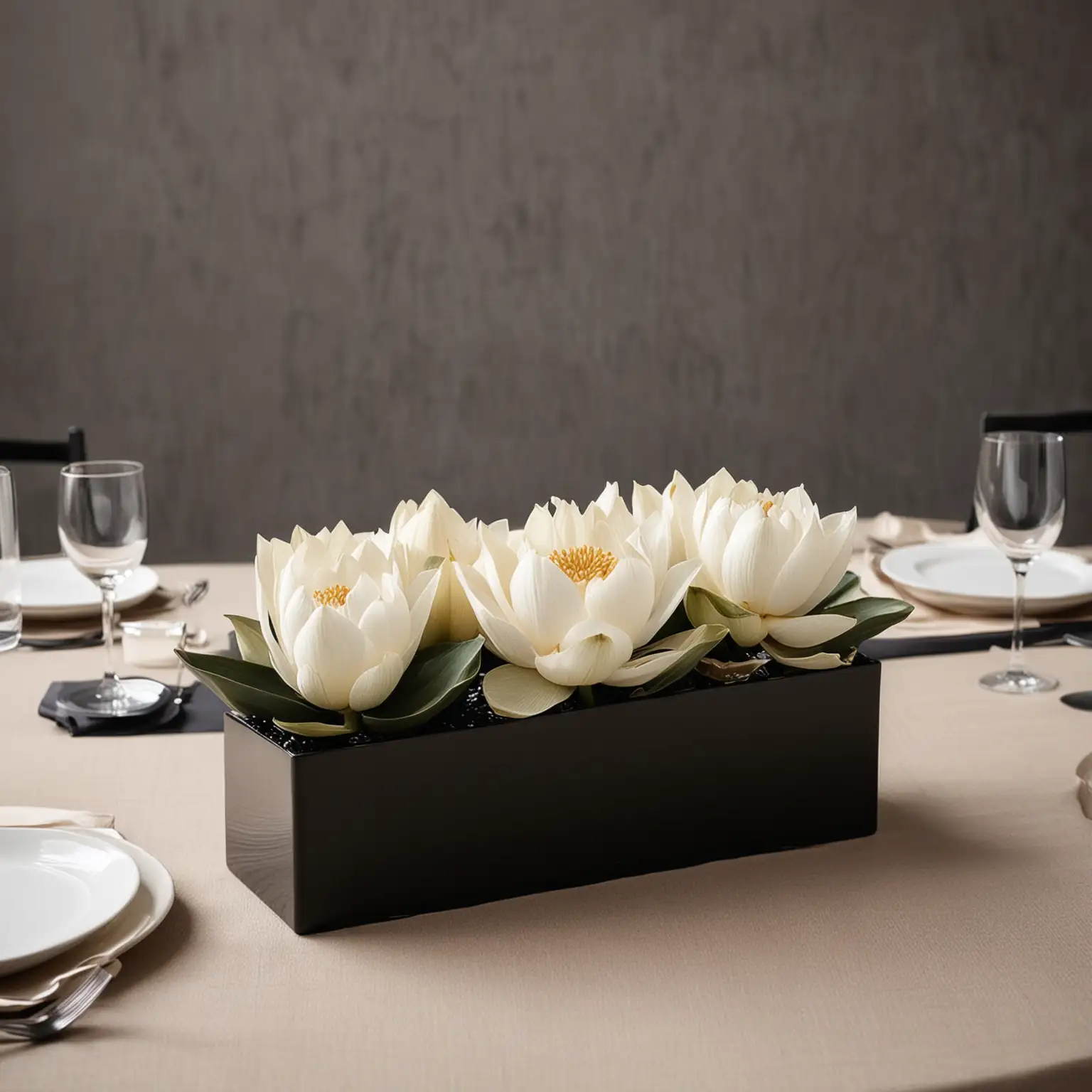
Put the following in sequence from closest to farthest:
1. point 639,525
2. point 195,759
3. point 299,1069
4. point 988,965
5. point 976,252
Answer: point 299,1069
point 988,965
point 639,525
point 195,759
point 976,252

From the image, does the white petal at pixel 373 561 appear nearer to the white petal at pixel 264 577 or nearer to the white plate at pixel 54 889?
the white petal at pixel 264 577

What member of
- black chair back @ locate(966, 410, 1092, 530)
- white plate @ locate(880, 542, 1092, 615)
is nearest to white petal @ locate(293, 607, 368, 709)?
white plate @ locate(880, 542, 1092, 615)

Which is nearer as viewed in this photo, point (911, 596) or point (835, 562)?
point (835, 562)

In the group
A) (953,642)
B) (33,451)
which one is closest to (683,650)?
(953,642)

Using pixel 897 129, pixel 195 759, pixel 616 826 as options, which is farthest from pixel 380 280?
pixel 616 826

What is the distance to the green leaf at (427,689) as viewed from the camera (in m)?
0.81

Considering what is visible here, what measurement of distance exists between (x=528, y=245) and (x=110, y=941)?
2.85m

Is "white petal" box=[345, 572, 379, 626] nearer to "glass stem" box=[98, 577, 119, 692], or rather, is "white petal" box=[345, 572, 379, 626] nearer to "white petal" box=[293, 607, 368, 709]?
"white petal" box=[293, 607, 368, 709]

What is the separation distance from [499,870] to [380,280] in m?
2.70

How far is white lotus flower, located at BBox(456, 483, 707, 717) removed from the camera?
83 cm

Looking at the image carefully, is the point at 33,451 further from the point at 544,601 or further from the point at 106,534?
the point at 544,601

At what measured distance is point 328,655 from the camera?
792mm

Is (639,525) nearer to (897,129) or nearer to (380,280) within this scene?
(380,280)

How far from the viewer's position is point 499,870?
2.82 ft
